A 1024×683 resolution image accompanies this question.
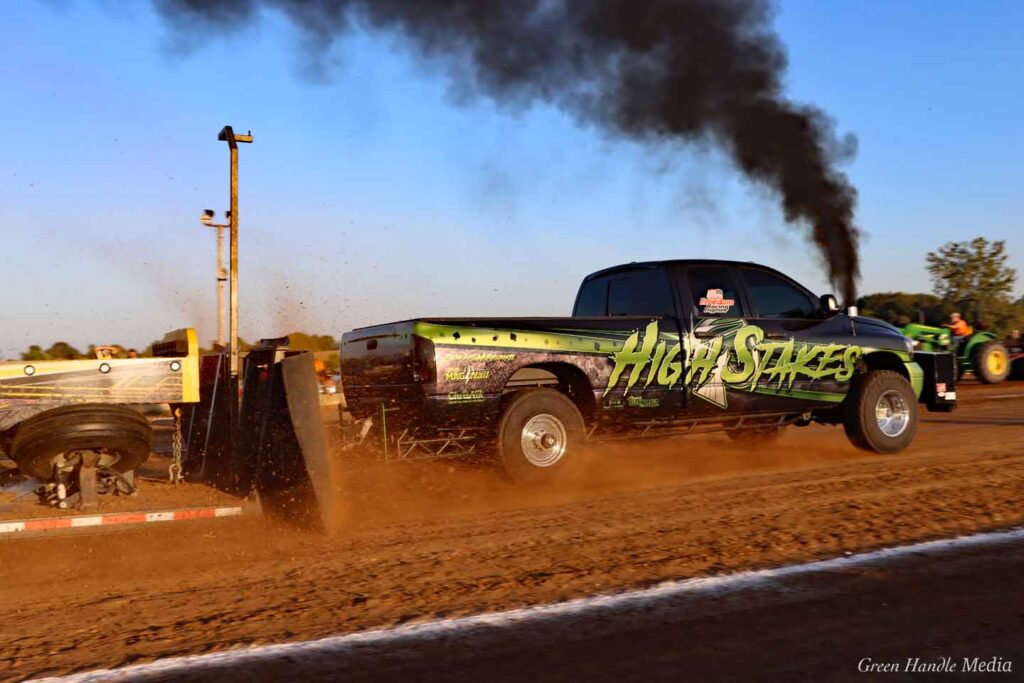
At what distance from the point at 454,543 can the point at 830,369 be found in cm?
500

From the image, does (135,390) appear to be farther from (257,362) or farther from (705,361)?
(705,361)

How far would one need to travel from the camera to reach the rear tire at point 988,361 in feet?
61.8

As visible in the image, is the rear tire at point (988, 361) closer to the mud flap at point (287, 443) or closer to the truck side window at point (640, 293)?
the truck side window at point (640, 293)

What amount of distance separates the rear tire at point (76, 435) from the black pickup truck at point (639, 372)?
1.90m

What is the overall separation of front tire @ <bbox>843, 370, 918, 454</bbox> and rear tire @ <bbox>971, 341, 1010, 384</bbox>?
1135 cm

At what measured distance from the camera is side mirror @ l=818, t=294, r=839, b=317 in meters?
8.61

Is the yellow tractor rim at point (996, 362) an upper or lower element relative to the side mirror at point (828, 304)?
lower

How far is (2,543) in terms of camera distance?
5676mm

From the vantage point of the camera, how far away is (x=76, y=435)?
18.2ft

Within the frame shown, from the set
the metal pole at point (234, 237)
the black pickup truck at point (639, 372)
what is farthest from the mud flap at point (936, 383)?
the metal pole at point (234, 237)

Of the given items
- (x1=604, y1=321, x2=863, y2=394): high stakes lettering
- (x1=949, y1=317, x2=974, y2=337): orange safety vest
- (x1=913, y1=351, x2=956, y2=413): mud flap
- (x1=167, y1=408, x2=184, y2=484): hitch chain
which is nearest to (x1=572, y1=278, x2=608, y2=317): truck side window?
(x1=604, y1=321, x2=863, y2=394): high stakes lettering

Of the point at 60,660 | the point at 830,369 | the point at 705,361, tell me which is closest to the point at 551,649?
the point at 60,660

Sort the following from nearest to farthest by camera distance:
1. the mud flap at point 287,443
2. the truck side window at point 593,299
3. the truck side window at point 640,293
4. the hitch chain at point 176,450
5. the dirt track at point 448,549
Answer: the dirt track at point 448,549 < the mud flap at point 287,443 < the hitch chain at point 176,450 < the truck side window at point 640,293 < the truck side window at point 593,299

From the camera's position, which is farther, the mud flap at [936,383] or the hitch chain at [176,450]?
the mud flap at [936,383]
